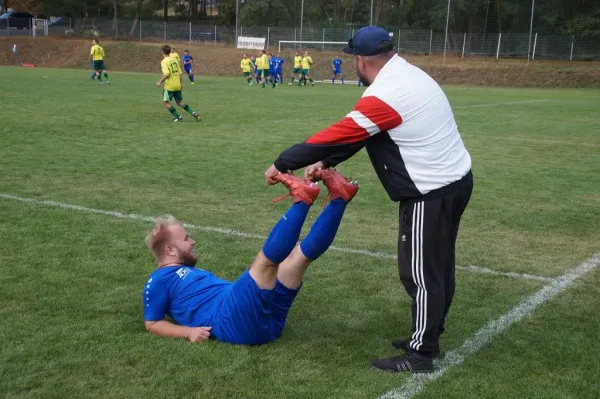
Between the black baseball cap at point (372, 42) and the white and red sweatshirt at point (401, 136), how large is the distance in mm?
96

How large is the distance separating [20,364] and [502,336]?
121 inches

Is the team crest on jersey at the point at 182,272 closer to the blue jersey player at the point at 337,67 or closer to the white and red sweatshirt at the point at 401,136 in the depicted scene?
Result: the white and red sweatshirt at the point at 401,136

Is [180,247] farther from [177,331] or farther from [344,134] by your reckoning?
[344,134]

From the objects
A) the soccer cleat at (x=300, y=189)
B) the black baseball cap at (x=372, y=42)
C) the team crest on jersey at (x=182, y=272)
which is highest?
the black baseball cap at (x=372, y=42)

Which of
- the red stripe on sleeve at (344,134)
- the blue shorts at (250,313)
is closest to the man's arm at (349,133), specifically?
the red stripe on sleeve at (344,134)

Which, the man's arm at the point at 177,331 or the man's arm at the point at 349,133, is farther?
the man's arm at the point at 177,331

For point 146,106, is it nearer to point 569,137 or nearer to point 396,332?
point 569,137

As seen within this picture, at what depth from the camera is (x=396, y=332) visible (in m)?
4.91

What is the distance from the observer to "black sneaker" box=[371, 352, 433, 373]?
4230 millimetres

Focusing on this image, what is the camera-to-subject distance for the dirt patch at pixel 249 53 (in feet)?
144

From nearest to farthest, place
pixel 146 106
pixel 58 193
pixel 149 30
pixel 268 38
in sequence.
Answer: pixel 58 193 → pixel 146 106 → pixel 268 38 → pixel 149 30

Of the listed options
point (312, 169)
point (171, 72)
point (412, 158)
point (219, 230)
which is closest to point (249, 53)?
point (171, 72)

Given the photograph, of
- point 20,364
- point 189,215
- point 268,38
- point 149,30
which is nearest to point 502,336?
point 20,364

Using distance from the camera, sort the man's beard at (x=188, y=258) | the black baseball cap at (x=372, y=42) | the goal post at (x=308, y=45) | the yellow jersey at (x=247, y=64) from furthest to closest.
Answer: the goal post at (x=308, y=45)
the yellow jersey at (x=247, y=64)
the man's beard at (x=188, y=258)
the black baseball cap at (x=372, y=42)
